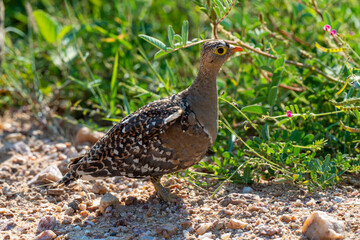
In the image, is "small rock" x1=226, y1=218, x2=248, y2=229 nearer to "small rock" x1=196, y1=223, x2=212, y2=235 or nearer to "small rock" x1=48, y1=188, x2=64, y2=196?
"small rock" x1=196, y1=223, x2=212, y2=235

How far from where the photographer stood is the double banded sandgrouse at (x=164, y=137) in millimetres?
3502

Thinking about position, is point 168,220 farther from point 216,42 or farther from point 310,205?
point 216,42

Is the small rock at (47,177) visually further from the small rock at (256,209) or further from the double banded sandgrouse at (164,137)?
the small rock at (256,209)

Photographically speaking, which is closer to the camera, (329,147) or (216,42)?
(216,42)

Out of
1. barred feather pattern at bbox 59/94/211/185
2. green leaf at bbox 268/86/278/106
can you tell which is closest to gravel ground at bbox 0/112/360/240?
barred feather pattern at bbox 59/94/211/185

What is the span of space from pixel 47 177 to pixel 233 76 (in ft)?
7.10

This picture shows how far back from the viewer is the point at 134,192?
3.97 m

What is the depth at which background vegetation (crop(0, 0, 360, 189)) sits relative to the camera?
12.3 feet

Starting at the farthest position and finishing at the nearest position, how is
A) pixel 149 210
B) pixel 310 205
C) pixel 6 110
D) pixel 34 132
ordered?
pixel 6 110, pixel 34 132, pixel 149 210, pixel 310 205

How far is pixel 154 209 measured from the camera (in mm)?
3625

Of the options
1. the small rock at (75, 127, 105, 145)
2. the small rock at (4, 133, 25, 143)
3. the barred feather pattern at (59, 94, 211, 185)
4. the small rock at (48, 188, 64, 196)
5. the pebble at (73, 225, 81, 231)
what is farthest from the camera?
the small rock at (4, 133, 25, 143)

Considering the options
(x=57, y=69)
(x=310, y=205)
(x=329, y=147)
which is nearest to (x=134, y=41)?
(x=57, y=69)

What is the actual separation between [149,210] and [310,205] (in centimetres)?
126

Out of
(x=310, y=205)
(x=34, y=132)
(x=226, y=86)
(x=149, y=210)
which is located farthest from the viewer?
(x=34, y=132)
